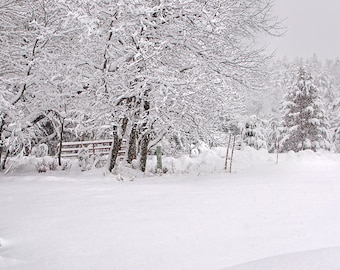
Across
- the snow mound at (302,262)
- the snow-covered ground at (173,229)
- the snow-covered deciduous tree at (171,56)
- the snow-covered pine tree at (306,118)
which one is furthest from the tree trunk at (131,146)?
the snow-covered pine tree at (306,118)

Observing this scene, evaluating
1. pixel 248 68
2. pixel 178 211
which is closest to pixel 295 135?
pixel 248 68

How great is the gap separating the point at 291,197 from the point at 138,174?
5.50 metres

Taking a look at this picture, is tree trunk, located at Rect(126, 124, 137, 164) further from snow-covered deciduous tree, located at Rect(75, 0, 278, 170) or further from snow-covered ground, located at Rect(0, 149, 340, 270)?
snow-covered ground, located at Rect(0, 149, 340, 270)

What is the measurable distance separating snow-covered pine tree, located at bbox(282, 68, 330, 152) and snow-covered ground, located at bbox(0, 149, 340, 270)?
22473 mm

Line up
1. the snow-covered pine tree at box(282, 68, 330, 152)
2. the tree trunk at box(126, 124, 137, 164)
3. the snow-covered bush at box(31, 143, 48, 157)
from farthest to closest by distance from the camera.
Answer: the snow-covered pine tree at box(282, 68, 330, 152) → the snow-covered bush at box(31, 143, 48, 157) → the tree trunk at box(126, 124, 137, 164)

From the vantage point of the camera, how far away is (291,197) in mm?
4617

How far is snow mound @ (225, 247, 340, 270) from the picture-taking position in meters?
2.23

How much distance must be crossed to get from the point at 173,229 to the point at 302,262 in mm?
1266

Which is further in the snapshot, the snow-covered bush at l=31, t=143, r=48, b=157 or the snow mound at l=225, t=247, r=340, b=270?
the snow-covered bush at l=31, t=143, r=48, b=157

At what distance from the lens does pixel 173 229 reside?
127 inches

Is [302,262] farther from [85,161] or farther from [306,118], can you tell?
[306,118]

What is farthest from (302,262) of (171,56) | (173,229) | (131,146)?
(131,146)

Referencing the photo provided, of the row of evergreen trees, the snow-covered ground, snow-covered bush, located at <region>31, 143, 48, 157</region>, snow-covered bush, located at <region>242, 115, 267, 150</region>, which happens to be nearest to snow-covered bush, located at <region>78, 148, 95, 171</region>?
snow-covered bush, located at <region>31, 143, 48, 157</region>

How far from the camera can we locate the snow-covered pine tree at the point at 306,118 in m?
26.2
